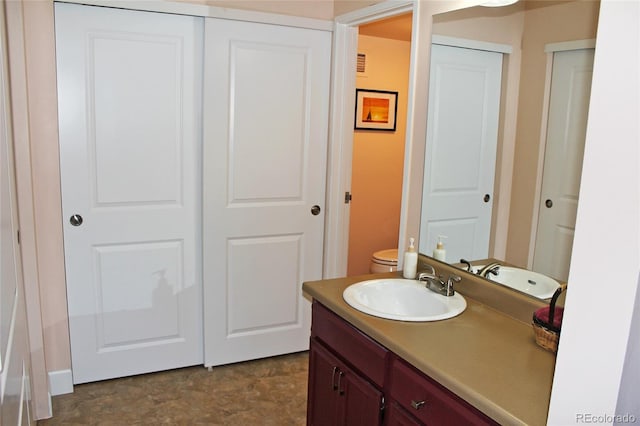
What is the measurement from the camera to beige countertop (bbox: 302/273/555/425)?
1312 mm

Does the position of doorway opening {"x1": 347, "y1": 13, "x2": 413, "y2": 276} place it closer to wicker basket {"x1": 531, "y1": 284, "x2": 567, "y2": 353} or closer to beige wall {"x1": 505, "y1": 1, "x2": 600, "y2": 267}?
beige wall {"x1": 505, "y1": 1, "x2": 600, "y2": 267}

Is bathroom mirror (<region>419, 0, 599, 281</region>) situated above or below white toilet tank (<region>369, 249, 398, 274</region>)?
above

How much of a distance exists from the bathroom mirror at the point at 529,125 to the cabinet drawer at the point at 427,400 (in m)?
0.58

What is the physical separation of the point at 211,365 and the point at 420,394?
190 centimetres

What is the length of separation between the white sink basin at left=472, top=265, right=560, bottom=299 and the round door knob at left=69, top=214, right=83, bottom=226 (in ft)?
6.64

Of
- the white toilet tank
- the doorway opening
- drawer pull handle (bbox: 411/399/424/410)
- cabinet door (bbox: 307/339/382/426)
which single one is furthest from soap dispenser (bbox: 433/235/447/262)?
the doorway opening

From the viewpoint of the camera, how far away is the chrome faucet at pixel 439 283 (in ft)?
6.55

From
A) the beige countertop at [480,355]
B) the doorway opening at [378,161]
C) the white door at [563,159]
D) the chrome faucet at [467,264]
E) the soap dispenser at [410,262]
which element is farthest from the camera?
the doorway opening at [378,161]

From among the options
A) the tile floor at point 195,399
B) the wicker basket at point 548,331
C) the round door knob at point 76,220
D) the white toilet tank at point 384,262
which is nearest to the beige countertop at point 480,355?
the wicker basket at point 548,331

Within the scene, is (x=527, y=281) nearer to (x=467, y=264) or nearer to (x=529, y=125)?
(x=467, y=264)

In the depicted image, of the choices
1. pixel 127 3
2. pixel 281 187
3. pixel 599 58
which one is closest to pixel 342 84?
pixel 281 187

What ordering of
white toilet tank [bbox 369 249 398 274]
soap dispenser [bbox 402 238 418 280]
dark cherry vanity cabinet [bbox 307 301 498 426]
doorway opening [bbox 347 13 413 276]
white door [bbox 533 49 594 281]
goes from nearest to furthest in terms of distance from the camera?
dark cherry vanity cabinet [bbox 307 301 498 426], white door [bbox 533 49 594 281], soap dispenser [bbox 402 238 418 280], white toilet tank [bbox 369 249 398 274], doorway opening [bbox 347 13 413 276]

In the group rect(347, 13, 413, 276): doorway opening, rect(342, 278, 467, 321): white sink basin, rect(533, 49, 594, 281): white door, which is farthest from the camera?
rect(347, 13, 413, 276): doorway opening

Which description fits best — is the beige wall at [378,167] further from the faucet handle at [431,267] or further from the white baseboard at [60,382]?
the white baseboard at [60,382]
